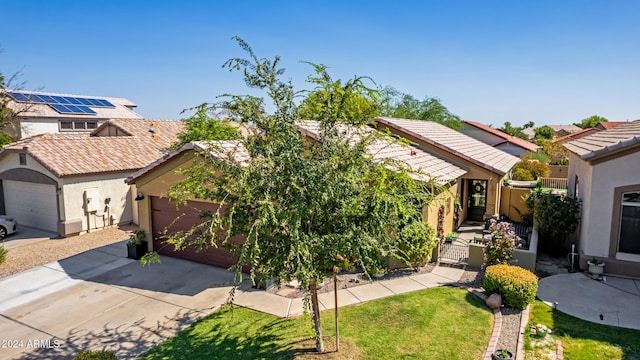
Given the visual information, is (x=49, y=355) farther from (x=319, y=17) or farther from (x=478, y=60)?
(x=478, y=60)

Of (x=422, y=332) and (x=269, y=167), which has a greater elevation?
(x=269, y=167)

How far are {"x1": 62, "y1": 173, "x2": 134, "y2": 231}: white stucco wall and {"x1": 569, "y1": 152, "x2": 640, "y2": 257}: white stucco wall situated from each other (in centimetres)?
2032

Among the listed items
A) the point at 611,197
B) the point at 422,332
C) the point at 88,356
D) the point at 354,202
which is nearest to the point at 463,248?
the point at 611,197

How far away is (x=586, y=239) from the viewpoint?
12.9 m

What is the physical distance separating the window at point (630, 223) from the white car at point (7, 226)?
2459 centimetres

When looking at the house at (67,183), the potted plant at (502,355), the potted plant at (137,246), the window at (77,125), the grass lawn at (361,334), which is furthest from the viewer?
Result: the window at (77,125)

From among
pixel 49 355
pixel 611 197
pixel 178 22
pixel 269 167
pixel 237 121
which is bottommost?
pixel 49 355

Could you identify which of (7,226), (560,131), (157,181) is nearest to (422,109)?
(157,181)

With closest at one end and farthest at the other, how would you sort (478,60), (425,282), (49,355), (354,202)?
1. (354,202)
2. (49,355)
3. (425,282)
4. (478,60)

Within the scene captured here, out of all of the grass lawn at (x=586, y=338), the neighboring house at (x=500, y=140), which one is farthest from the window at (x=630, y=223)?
the neighboring house at (x=500, y=140)

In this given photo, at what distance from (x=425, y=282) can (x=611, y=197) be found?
21.4 ft

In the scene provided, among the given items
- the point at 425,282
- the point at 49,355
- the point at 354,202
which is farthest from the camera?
the point at 425,282

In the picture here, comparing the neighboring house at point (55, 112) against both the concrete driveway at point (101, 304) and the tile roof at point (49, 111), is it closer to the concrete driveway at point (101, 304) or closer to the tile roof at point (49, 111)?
the tile roof at point (49, 111)

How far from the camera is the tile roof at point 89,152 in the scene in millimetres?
18234
